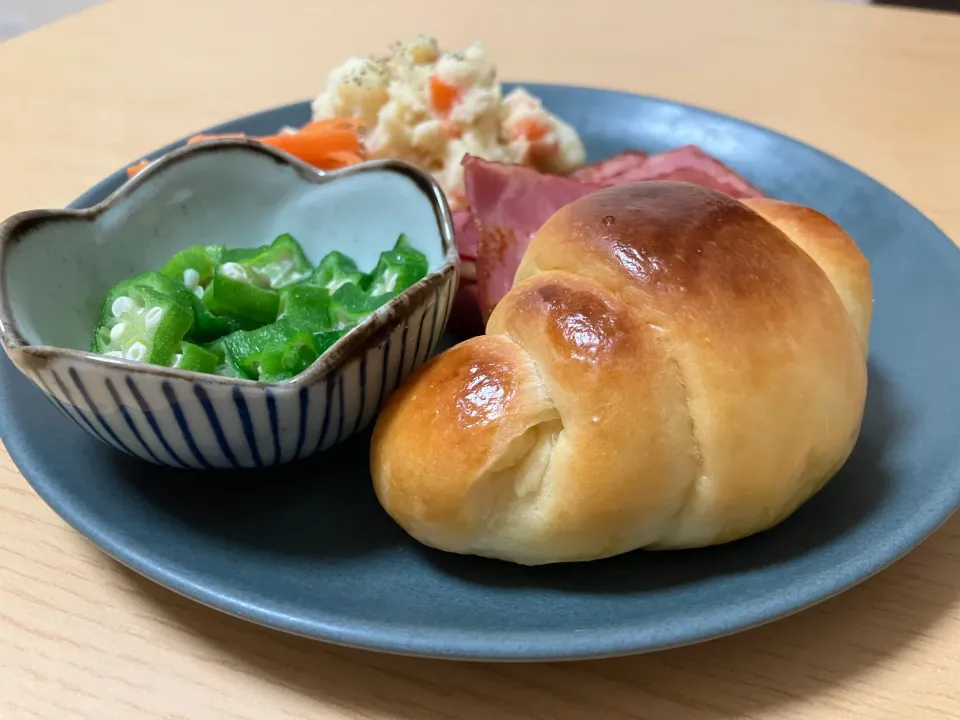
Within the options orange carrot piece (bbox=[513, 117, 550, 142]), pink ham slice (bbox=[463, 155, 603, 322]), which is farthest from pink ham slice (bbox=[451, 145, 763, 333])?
orange carrot piece (bbox=[513, 117, 550, 142])

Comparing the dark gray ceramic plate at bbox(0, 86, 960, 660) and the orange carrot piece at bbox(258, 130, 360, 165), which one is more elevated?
the orange carrot piece at bbox(258, 130, 360, 165)

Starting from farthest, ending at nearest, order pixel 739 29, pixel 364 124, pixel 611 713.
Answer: pixel 739 29, pixel 364 124, pixel 611 713

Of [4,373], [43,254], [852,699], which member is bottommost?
[852,699]

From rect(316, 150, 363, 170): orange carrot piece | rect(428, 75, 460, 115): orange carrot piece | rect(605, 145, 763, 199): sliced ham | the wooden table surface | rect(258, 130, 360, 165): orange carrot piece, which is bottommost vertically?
the wooden table surface

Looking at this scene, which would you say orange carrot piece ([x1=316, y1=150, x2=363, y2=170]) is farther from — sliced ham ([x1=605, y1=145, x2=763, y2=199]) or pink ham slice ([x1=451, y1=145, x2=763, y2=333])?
sliced ham ([x1=605, y1=145, x2=763, y2=199])

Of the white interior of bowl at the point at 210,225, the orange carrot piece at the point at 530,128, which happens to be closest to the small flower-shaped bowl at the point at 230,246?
the white interior of bowl at the point at 210,225

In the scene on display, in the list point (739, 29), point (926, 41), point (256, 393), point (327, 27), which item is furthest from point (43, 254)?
point (926, 41)

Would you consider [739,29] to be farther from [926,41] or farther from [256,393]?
[256,393]
